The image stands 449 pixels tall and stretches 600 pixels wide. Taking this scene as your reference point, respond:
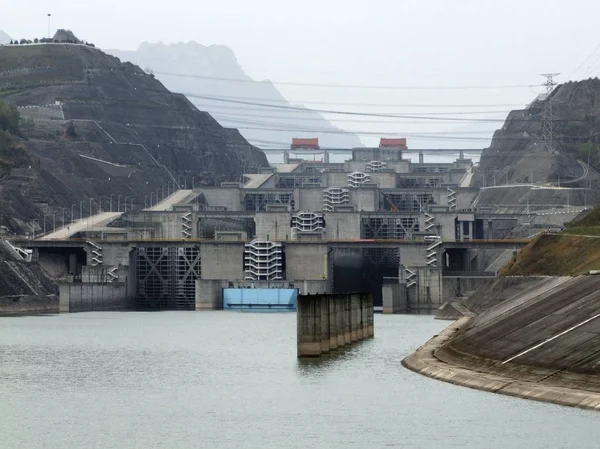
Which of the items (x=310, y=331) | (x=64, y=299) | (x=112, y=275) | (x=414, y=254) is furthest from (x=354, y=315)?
(x=414, y=254)

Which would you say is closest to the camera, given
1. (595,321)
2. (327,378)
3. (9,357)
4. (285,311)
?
(595,321)

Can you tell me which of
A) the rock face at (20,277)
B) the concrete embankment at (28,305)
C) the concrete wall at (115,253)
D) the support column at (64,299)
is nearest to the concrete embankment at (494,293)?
the support column at (64,299)

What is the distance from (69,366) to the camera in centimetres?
9531

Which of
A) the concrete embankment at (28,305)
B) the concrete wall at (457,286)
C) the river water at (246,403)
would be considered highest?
the concrete wall at (457,286)

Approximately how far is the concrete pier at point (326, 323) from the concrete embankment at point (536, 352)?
710cm

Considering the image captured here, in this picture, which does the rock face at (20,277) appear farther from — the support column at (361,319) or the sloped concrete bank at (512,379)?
the sloped concrete bank at (512,379)

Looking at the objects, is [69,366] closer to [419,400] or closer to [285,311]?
[419,400]

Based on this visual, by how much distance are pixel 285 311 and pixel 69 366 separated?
3604 inches

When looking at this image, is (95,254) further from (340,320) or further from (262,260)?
(340,320)

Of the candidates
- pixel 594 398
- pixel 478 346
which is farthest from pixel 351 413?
pixel 478 346

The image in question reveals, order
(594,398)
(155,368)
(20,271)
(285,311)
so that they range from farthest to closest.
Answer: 1. (285,311)
2. (20,271)
3. (155,368)
4. (594,398)

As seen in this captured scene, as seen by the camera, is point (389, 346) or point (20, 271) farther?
point (20, 271)

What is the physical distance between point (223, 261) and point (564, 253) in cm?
6758

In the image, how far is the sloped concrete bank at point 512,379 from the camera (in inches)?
2566
